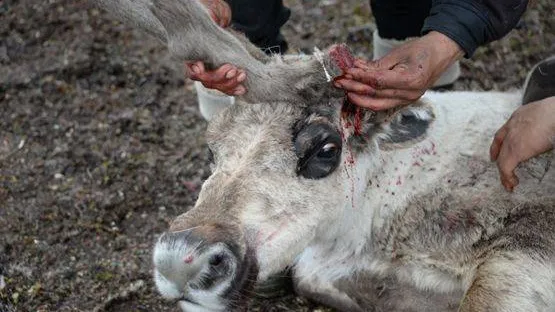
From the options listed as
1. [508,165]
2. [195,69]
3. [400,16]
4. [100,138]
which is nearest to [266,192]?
[195,69]

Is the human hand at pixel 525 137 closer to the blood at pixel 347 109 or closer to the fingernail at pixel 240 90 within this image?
the blood at pixel 347 109

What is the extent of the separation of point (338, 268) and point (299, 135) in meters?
1.03

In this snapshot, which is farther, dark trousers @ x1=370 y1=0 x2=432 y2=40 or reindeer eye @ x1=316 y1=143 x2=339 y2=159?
dark trousers @ x1=370 y1=0 x2=432 y2=40

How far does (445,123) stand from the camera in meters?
4.70

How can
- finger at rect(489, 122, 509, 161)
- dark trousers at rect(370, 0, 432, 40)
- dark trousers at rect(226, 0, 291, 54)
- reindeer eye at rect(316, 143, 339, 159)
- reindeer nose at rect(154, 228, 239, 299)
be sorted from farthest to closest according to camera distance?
1. dark trousers at rect(370, 0, 432, 40)
2. dark trousers at rect(226, 0, 291, 54)
3. finger at rect(489, 122, 509, 161)
4. reindeer eye at rect(316, 143, 339, 159)
5. reindeer nose at rect(154, 228, 239, 299)

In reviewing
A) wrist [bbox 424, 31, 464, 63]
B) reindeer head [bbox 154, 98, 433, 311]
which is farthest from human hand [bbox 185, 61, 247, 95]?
wrist [bbox 424, 31, 464, 63]

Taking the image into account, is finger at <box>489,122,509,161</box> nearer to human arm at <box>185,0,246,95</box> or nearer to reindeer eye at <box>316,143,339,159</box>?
reindeer eye at <box>316,143,339,159</box>

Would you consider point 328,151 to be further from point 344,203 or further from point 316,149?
point 344,203

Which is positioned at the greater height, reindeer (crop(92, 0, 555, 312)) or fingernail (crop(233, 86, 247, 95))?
fingernail (crop(233, 86, 247, 95))

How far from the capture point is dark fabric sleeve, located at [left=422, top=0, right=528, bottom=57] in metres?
4.21

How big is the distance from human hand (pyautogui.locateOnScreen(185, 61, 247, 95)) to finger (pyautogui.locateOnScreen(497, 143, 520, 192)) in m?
1.33

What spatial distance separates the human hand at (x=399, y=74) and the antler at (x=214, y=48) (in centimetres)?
18

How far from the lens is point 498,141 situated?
14.3 feet

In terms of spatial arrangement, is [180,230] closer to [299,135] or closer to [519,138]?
[299,135]
